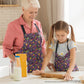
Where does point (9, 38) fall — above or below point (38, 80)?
above

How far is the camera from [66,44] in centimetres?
216

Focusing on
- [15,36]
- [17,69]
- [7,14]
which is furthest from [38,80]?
[7,14]

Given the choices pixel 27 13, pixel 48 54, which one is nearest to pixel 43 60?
pixel 48 54

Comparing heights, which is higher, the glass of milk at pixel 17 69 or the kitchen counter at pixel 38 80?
the glass of milk at pixel 17 69

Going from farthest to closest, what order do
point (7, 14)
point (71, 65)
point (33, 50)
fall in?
1. point (7, 14)
2. point (33, 50)
3. point (71, 65)

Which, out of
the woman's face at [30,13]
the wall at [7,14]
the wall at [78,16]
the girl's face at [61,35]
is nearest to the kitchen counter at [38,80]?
the girl's face at [61,35]

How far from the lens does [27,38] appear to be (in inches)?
88.1

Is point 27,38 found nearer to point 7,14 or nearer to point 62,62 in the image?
point 62,62

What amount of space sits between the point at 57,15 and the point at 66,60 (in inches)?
58.0

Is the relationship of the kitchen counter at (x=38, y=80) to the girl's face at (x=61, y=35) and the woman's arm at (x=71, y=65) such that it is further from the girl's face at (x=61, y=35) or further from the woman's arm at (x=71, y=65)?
the girl's face at (x=61, y=35)

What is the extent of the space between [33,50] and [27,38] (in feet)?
0.46

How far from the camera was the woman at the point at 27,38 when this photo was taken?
7.15ft

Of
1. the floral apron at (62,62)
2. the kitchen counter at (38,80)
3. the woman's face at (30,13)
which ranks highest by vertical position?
the woman's face at (30,13)

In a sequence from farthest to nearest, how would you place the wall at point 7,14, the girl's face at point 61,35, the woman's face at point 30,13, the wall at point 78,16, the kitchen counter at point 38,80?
the wall at point 7,14, the wall at point 78,16, the woman's face at point 30,13, the girl's face at point 61,35, the kitchen counter at point 38,80
